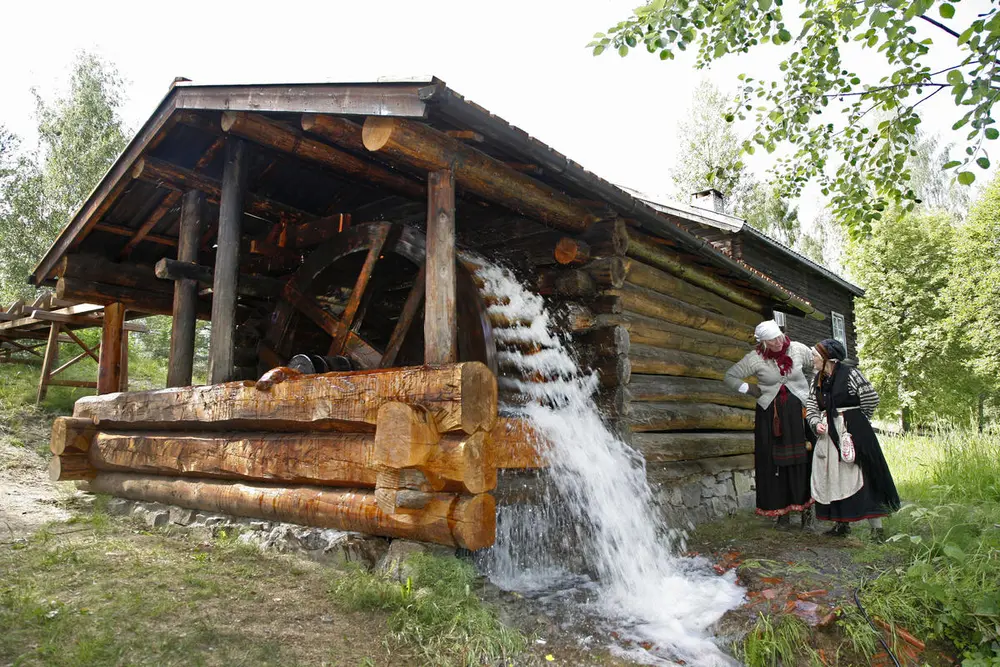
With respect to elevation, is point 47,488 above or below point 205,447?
below

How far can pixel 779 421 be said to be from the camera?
5406 millimetres

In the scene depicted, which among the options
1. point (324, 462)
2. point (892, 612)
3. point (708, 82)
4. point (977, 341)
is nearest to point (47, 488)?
point (324, 462)

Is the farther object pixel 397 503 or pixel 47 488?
pixel 47 488

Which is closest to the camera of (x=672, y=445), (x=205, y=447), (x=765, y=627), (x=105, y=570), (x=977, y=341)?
(x=765, y=627)

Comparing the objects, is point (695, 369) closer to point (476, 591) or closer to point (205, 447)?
point (476, 591)

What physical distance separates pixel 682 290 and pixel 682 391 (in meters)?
1.04

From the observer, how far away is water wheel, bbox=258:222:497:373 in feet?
17.0

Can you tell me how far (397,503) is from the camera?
322 centimetres

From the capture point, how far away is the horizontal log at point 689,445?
525 cm

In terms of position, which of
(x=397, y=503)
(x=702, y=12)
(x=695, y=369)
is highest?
(x=702, y=12)

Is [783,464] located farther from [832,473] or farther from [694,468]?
[694,468]

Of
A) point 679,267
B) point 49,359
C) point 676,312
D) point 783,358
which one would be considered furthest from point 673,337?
point 49,359

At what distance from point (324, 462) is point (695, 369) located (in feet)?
12.8

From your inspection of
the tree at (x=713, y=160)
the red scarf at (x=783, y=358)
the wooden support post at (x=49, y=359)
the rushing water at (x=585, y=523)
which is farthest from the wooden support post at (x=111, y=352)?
the tree at (x=713, y=160)
